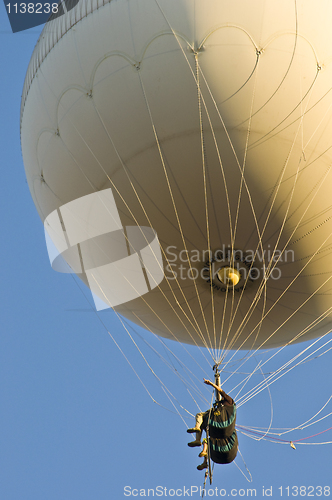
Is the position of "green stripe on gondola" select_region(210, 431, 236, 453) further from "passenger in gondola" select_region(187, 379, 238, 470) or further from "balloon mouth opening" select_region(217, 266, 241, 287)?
"balloon mouth opening" select_region(217, 266, 241, 287)

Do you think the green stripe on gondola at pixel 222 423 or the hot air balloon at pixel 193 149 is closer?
the hot air balloon at pixel 193 149

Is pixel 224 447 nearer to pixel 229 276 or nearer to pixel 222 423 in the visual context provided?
pixel 222 423

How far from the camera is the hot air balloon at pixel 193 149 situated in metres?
8.30

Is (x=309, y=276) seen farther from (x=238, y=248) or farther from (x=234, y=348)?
(x=234, y=348)

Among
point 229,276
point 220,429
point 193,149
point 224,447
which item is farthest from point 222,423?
point 193,149

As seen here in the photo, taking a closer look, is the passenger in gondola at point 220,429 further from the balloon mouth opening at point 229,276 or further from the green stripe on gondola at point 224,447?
the balloon mouth opening at point 229,276

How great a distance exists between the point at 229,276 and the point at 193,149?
7.96 ft

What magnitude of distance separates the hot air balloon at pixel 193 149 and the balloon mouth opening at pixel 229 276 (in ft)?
0.09

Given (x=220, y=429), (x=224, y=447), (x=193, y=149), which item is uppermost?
(x=193, y=149)

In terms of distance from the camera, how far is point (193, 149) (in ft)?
28.3

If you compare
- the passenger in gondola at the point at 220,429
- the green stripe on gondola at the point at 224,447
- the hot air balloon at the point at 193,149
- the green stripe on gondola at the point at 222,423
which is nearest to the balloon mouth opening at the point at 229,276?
the hot air balloon at the point at 193,149

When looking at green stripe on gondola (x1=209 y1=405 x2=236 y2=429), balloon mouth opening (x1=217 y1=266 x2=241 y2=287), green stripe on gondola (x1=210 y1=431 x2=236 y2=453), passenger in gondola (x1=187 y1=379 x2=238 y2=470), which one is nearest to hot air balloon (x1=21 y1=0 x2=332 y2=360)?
balloon mouth opening (x1=217 y1=266 x2=241 y2=287)

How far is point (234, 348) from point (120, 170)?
505 cm

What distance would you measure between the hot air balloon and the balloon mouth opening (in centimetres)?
3
